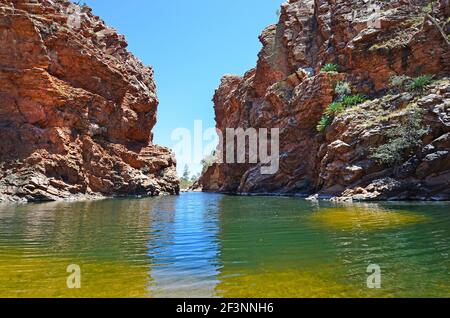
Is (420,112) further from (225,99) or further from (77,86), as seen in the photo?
(225,99)

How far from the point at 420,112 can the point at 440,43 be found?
9429 millimetres

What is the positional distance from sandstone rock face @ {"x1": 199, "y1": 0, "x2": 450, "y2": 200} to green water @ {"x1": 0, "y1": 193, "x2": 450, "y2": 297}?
48.6ft

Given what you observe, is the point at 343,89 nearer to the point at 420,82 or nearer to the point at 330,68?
the point at 330,68

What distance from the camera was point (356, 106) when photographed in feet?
113

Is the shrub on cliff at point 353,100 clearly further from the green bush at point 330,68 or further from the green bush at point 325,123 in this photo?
the green bush at point 330,68

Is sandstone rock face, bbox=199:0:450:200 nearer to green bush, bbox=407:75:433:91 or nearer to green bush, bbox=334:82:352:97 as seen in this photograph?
green bush, bbox=407:75:433:91

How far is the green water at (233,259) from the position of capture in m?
5.71

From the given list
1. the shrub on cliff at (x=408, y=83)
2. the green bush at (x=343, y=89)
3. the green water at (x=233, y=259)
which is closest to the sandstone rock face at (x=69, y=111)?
the green water at (x=233, y=259)

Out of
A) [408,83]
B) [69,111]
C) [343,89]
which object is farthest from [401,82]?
[69,111]

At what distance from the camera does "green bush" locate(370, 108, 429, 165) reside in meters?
27.1

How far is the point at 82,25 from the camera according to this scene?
164 feet

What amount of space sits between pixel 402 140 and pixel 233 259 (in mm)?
23659

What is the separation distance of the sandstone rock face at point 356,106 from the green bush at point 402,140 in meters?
0.10

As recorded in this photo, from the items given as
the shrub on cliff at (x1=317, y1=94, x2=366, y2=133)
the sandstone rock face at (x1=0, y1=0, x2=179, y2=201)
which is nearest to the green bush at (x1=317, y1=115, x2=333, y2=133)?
the shrub on cliff at (x1=317, y1=94, x2=366, y2=133)
